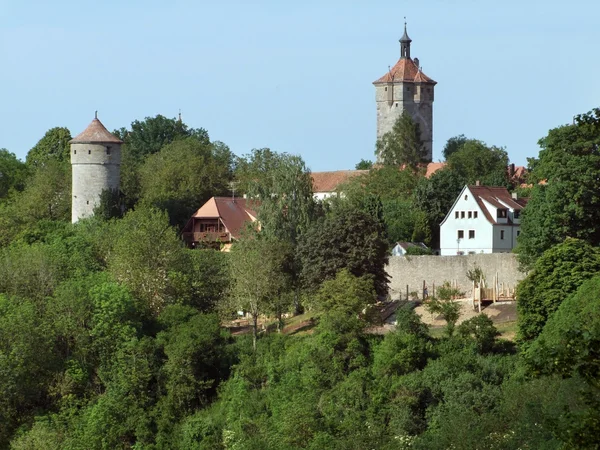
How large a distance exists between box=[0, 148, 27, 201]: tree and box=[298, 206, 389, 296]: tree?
3279 centimetres

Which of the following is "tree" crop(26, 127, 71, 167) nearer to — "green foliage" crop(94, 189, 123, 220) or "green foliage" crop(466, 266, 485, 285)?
"green foliage" crop(94, 189, 123, 220)

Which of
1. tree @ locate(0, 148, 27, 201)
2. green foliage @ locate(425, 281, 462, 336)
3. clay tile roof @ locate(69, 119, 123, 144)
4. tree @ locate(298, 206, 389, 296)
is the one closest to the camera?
green foliage @ locate(425, 281, 462, 336)

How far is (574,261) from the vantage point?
48406 mm

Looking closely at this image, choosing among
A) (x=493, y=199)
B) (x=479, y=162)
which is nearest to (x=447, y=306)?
(x=493, y=199)

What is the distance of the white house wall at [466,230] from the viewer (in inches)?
2731

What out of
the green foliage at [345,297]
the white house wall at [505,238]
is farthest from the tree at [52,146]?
the green foliage at [345,297]

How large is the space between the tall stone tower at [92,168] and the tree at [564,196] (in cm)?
2453

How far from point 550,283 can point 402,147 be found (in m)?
53.9

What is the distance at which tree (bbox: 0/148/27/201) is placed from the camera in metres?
86.1

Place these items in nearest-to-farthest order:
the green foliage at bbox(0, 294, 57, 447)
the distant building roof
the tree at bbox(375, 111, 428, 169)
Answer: the green foliage at bbox(0, 294, 57, 447)
the distant building roof
the tree at bbox(375, 111, 428, 169)

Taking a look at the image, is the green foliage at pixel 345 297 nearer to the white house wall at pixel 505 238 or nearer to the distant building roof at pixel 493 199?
the white house wall at pixel 505 238

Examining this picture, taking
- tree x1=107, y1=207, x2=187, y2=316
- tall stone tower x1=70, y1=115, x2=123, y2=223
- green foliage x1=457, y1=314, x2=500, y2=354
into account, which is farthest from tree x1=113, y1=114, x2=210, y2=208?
green foliage x1=457, y1=314, x2=500, y2=354

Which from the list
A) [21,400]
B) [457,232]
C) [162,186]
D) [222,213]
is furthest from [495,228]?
[21,400]

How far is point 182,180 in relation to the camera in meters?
80.9
